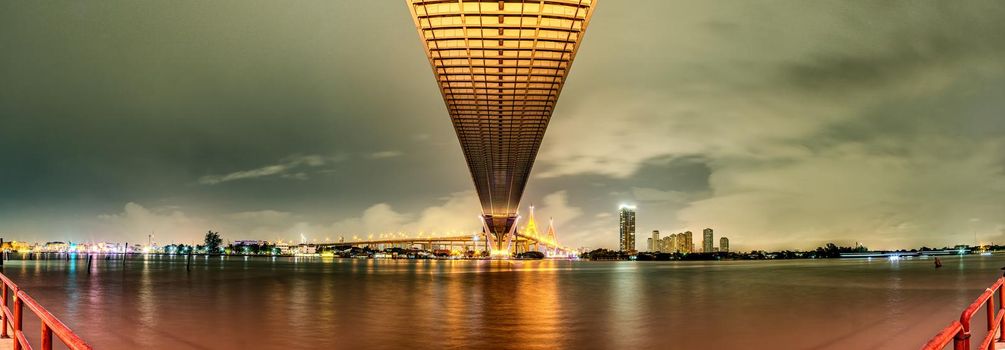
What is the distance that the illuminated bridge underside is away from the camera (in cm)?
4850

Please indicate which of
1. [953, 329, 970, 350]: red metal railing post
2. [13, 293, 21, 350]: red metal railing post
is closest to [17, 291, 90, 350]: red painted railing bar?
[13, 293, 21, 350]: red metal railing post

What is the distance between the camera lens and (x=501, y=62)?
62.5m

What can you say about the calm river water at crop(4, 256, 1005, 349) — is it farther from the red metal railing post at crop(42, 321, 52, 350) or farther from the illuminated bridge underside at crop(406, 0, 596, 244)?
the illuminated bridge underside at crop(406, 0, 596, 244)

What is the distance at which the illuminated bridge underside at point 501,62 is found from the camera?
48.5m

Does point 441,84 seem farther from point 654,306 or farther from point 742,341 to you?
point 742,341

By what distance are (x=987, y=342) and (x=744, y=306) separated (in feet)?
66.7

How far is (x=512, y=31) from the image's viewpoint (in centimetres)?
5359

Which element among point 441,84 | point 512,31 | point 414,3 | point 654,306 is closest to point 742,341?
point 654,306

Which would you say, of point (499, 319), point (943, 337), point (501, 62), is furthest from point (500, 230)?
point (943, 337)

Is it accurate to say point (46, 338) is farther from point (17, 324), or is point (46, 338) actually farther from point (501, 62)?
point (501, 62)

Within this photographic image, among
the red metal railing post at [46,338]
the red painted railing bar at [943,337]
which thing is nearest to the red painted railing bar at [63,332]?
the red metal railing post at [46,338]

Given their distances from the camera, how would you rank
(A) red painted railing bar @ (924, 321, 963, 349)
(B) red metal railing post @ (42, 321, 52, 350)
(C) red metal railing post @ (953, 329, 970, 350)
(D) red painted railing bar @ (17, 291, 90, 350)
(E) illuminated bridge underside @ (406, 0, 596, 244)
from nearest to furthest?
(A) red painted railing bar @ (924, 321, 963, 349) < (D) red painted railing bar @ (17, 291, 90, 350) < (C) red metal railing post @ (953, 329, 970, 350) < (B) red metal railing post @ (42, 321, 52, 350) < (E) illuminated bridge underside @ (406, 0, 596, 244)

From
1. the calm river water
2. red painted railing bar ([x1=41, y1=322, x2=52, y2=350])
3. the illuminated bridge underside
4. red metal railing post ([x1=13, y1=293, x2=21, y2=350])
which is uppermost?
the illuminated bridge underside

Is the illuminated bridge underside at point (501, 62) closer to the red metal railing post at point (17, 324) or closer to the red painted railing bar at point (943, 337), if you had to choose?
the red metal railing post at point (17, 324)
